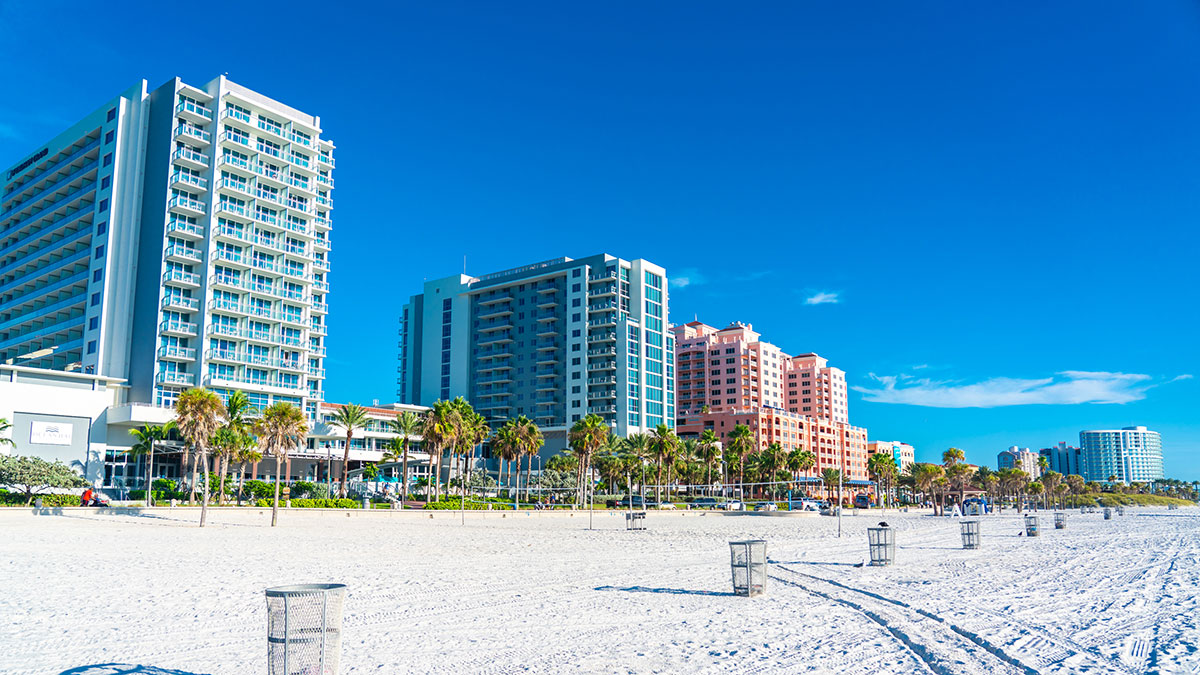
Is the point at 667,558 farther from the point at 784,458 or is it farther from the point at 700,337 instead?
the point at 700,337

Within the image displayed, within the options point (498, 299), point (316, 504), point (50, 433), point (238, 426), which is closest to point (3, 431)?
point (50, 433)

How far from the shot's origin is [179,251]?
75000mm

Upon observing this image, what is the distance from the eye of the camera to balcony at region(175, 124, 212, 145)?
2997 inches

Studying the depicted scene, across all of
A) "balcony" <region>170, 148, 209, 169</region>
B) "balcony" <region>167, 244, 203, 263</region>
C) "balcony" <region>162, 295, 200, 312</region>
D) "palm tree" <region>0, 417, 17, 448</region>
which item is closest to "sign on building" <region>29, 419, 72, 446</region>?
"palm tree" <region>0, 417, 17, 448</region>

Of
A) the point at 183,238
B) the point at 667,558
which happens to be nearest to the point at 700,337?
the point at 183,238

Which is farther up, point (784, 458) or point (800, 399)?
point (800, 399)

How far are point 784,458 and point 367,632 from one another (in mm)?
112875

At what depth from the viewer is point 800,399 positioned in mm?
178500

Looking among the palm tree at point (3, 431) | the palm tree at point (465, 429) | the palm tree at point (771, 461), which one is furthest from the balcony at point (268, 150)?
the palm tree at point (771, 461)

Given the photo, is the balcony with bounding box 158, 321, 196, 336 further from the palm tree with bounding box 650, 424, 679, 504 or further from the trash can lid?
the trash can lid

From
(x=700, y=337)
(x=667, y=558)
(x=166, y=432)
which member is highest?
(x=700, y=337)

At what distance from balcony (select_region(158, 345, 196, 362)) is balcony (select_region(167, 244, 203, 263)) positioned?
26.0 feet

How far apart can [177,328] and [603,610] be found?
70000 mm

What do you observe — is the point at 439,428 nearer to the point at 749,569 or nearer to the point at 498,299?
the point at 498,299
